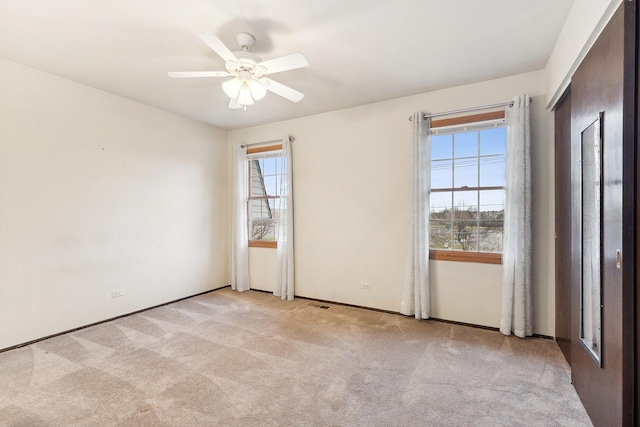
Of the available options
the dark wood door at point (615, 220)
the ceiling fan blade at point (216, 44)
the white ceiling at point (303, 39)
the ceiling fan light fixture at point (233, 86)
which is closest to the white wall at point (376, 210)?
the white ceiling at point (303, 39)

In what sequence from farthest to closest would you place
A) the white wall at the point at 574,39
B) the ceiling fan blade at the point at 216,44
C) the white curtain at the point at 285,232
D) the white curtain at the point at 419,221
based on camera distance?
1. the white curtain at the point at 285,232
2. the white curtain at the point at 419,221
3. the ceiling fan blade at the point at 216,44
4. the white wall at the point at 574,39

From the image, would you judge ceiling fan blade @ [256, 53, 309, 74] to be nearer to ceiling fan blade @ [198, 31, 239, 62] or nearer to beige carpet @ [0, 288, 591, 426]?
ceiling fan blade @ [198, 31, 239, 62]

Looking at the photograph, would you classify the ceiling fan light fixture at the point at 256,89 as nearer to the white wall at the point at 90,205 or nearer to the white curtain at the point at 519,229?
the white wall at the point at 90,205

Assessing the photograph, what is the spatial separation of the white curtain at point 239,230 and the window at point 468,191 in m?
2.92

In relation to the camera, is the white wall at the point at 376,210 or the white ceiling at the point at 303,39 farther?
the white wall at the point at 376,210

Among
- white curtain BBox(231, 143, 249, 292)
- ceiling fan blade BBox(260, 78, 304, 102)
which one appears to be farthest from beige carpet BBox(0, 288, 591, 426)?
ceiling fan blade BBox(260, 78, 304, 102)

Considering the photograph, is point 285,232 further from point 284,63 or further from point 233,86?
point 284,63

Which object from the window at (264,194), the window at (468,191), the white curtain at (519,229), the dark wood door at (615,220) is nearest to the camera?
the dark wood door at (615,220)

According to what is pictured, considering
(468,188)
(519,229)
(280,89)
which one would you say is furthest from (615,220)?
(280,89)

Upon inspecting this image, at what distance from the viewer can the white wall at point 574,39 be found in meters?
1.60

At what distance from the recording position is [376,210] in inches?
150

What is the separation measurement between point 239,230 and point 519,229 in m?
3.82

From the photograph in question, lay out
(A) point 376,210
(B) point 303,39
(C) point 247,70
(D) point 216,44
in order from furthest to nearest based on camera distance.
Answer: (A) point 376,210
(B) point 303,39
(C) point 247,70
(D) point 216,44

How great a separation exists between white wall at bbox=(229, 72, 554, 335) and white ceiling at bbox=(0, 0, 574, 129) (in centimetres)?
41
